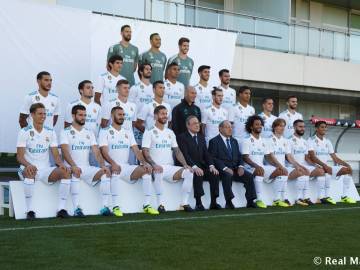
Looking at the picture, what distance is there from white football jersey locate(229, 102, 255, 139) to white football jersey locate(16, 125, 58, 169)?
360 centimetres

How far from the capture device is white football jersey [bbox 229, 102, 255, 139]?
1136cm

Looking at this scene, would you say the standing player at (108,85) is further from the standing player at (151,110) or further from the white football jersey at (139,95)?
the standing player at (151,110)

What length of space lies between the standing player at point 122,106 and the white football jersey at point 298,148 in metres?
3.05

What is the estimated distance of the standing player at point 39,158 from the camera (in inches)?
338

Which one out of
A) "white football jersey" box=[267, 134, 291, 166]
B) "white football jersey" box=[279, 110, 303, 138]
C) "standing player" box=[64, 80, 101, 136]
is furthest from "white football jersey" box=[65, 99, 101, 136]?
"white football jersey" box=[279, 110, 303, 138]

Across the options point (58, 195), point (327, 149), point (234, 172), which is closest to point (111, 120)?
point (58, 195)

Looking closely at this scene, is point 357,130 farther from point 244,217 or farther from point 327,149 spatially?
point 244,217

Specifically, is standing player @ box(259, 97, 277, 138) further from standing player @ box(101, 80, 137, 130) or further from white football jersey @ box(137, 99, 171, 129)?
standing player @ box(101, 80, 137, 130)

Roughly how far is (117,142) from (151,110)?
1152 millimetres

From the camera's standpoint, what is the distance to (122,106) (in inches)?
401

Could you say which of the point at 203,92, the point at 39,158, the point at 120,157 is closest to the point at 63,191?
the point at 39,158

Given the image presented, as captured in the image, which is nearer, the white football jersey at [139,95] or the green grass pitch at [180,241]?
the green grass pitch at [180,241]

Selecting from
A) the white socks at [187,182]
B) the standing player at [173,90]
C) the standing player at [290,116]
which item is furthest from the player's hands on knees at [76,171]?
the standing player at [290,116]

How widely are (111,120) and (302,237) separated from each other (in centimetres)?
389
